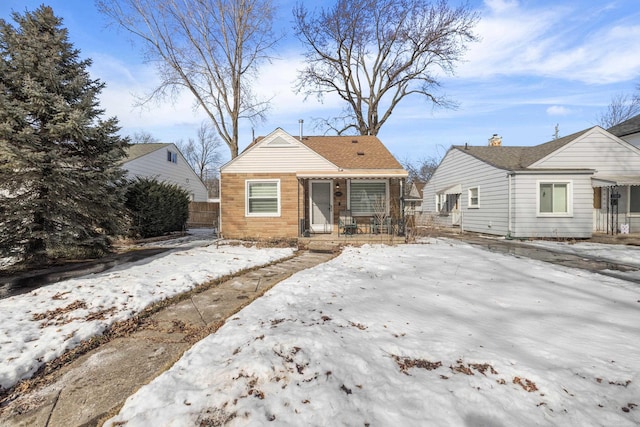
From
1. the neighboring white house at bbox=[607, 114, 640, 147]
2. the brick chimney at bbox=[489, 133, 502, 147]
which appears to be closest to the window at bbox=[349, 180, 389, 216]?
the brick chimney at bbox=[489, 133, 502, 147]

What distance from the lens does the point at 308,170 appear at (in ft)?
36.8

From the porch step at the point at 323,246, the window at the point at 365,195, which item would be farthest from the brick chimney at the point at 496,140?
the porch step at the point at 323,246

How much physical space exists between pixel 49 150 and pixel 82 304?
456cm

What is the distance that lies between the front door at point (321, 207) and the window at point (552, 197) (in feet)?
27.4

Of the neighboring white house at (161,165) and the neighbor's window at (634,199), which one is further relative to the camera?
the neighboring white house at (161,165)

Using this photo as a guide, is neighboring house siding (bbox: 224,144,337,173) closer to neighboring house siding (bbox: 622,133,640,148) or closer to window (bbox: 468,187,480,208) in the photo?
window (bbox: 468,187,480,208)

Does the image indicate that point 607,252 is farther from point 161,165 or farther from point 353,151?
point 161,165

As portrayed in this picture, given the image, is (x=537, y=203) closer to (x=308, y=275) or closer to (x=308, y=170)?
(x=308, y=170)

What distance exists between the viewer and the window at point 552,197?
38.8 feet

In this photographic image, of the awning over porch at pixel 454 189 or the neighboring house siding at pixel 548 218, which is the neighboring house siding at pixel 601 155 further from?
the awning over porch at pixel 454 189

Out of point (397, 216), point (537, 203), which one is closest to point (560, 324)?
point (397, 216)

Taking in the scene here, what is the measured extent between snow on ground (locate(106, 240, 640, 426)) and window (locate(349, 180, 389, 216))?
734cm

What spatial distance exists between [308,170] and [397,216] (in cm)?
395

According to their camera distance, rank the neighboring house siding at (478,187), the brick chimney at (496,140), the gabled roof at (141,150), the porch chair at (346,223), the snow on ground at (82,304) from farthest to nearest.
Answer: the gabled roof at (141,150) < the brick chimney at (496,140) < the neighboring house siding at (478,187) < the porch chair at (346,223) < the snow on ground at (82,304)
